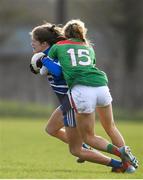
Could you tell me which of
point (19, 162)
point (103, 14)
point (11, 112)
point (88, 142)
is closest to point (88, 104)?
point (88, 142)

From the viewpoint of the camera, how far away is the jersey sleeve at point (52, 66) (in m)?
11.1

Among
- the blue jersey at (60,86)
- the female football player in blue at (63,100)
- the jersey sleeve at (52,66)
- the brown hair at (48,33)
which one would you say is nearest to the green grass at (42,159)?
the female football player in blue at (63,100)

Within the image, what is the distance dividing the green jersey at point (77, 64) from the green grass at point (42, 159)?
1.17 meters

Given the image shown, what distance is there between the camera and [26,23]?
50781mm

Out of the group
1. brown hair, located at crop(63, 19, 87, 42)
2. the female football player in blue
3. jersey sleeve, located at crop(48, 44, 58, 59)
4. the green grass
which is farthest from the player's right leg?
brown hair, located at crop(63, 19, 87, 42)

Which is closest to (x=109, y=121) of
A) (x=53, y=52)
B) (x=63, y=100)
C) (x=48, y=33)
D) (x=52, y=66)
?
(x=63, y=100)

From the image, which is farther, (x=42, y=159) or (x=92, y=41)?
(x=92, y=41)

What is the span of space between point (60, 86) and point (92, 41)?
32.3 meters

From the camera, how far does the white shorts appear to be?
35.8 feet

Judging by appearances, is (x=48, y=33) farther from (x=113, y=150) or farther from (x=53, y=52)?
(x=113, y=150)

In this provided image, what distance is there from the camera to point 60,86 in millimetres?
11531

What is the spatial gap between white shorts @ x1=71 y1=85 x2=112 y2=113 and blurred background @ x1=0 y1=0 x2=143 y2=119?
22.7 meters

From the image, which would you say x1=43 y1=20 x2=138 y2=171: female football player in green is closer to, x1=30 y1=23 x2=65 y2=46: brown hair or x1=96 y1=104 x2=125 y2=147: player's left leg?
x1=96 y1=104 x2=125 y2=147: player's left leg

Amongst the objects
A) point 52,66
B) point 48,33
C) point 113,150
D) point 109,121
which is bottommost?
point 113,150
